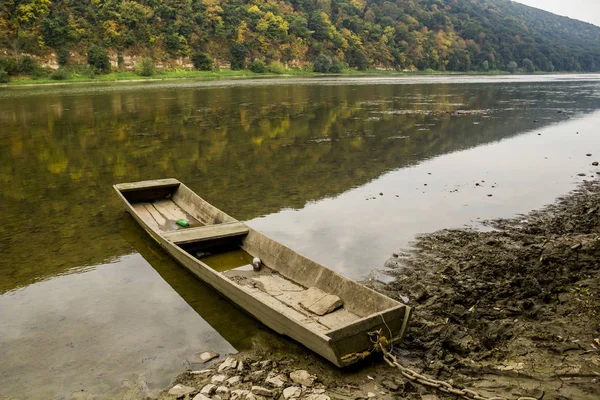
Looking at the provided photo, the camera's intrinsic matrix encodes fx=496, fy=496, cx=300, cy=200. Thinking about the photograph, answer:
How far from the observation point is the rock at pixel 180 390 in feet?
20.6

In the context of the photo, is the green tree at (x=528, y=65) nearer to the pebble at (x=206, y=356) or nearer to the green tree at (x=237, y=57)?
the green tree at (x=237, y=57)

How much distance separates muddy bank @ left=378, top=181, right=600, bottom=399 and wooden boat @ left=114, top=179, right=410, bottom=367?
817mm

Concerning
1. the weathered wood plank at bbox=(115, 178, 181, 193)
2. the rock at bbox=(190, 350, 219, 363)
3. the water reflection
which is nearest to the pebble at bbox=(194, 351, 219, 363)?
the rock at bbox=(190, 350, 219, 363)

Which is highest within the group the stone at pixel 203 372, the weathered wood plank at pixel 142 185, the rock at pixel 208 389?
the weathered wood plank at pixel 142 185

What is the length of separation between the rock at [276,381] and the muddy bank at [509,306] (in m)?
1.72

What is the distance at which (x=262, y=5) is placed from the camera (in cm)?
10925

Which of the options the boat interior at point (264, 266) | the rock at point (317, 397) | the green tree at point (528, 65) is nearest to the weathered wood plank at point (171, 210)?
the boat interior at point (264, 266)

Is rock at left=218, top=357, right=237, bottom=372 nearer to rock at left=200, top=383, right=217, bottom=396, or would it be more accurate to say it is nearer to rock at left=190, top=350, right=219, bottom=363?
rock at left=190, top=350, right=219, bottom=363

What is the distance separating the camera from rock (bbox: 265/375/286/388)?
632 centimetres

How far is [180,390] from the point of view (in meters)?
6.34

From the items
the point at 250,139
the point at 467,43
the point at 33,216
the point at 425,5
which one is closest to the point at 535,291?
the point at 33,216

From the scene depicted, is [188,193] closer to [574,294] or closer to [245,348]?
[245,348]

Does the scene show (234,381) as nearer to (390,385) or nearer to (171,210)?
(390,385)

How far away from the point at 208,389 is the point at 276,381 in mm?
864
